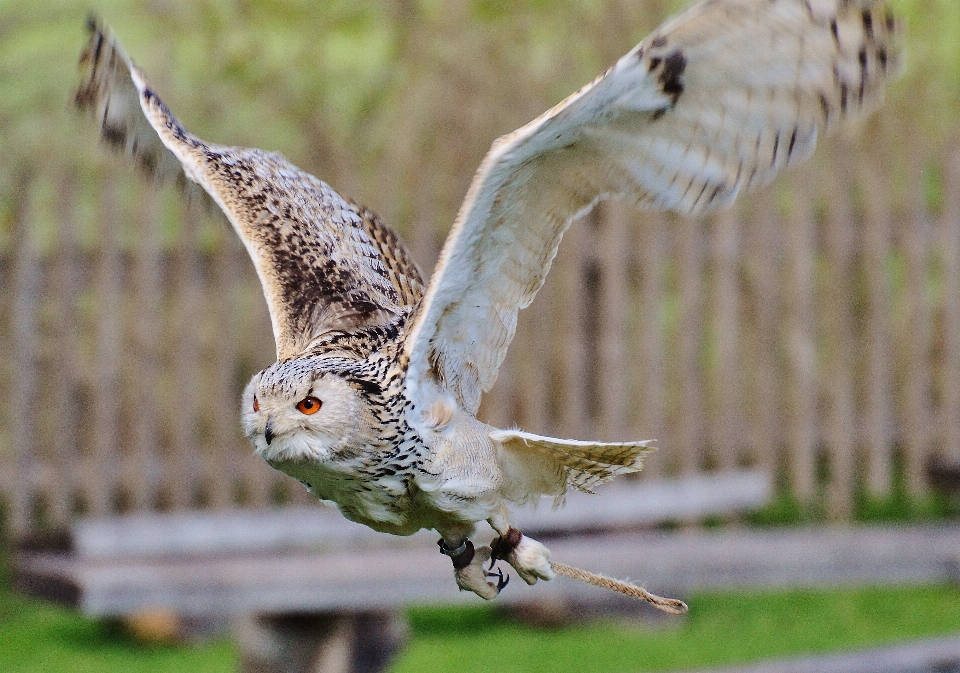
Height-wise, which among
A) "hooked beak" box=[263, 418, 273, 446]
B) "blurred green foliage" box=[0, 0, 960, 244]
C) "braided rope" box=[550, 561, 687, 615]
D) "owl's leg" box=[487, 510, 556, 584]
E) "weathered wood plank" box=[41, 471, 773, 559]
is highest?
"blurred green foliage" box=[0, 0, 960, 244]

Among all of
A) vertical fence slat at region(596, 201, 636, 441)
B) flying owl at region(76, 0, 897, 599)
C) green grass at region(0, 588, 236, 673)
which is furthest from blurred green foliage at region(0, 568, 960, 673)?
flying owl at region(76, 0, 897, 599)

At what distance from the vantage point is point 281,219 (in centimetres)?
337

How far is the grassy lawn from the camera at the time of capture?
5906mm

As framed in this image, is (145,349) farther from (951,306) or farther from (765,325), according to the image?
(951,306)

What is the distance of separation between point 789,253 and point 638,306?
0.83 m

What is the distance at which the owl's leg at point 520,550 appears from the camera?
295cm

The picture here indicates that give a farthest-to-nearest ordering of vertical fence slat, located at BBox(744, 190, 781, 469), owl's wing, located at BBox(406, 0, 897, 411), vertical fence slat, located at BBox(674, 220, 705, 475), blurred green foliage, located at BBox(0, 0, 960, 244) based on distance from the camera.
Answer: blurred green foliage, located at BBox(0, 0, 960, 244) → vertical fence slat, located at BBox(744, 190, 781, 469) → vertical fence slat, located at BBox(674, 220, 705, 475) → owl's wing, located at BBox(406, 0, 897, 411)

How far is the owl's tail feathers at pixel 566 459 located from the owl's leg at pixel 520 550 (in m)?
0.13

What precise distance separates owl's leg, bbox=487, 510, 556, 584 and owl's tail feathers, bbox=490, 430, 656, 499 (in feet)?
0.44

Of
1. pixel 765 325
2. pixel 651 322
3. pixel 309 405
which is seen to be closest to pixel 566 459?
pixel 309 405

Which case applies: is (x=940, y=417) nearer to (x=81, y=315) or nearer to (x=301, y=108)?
(x=301, y=108)

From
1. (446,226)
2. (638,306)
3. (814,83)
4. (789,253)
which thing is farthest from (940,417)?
(814,83)

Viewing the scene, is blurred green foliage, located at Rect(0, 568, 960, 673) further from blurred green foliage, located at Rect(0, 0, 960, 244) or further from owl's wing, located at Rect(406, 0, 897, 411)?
owl's wing, located at Rect(406, 0, 897, 411)

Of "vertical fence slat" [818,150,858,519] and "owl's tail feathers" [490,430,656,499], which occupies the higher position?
"vertical fence slat" [818,150,858,519]
